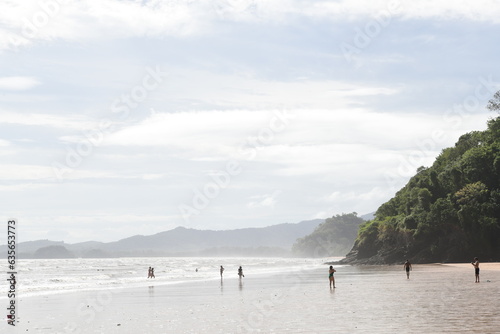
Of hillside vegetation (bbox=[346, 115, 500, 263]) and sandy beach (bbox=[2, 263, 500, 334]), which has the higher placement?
hillside vegetation (bbox=[346, 115, 500, 263])

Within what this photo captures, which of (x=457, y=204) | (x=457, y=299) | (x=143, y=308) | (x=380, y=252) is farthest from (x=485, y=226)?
(x=143, y=308)

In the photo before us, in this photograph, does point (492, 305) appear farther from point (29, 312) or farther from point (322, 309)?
point (29, 312)

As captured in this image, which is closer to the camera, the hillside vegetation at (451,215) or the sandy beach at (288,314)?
the sandy beach at (288,314)

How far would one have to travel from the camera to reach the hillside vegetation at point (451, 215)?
10350 cm

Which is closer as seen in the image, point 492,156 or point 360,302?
point 360,302

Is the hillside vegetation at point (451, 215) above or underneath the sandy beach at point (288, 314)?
above

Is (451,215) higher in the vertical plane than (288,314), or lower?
higher

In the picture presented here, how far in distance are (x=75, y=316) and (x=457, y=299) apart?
21179mm

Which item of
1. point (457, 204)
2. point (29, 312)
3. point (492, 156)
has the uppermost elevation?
point (492, 156)

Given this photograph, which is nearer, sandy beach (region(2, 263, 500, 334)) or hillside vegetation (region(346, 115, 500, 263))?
sandy beach (region(2, 263, 500, 334))

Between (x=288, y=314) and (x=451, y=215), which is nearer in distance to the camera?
(x=288, y=314)

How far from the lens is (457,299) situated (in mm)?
34531

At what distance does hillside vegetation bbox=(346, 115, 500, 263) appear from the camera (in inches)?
4075

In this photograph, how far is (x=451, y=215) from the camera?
363 ft
